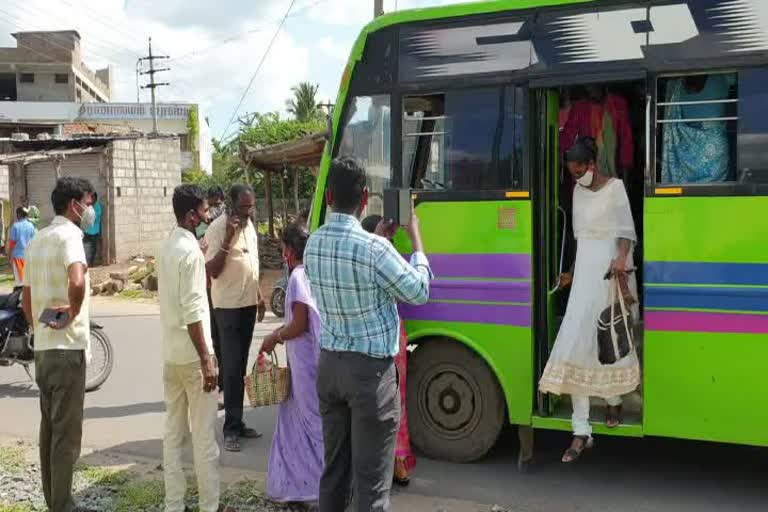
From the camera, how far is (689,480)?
5066mm

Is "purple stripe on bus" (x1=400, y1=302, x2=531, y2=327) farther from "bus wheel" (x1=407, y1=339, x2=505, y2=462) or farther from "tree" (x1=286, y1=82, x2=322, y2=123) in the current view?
"tree" (x1=286, y1=82, x2=322, y2=123)

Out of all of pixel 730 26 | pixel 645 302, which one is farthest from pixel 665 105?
pixel 645 302

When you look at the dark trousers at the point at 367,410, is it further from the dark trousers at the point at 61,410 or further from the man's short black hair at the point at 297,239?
the dark trousers at the point at 61,410

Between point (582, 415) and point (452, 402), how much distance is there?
926 millimetres

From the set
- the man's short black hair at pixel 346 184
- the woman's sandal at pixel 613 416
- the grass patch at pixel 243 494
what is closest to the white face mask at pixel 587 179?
the woman's sandal at pixel 613 416

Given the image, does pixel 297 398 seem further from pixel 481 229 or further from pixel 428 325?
pixel 481 229

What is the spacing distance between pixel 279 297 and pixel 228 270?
6903 mm

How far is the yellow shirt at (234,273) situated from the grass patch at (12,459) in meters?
1.79

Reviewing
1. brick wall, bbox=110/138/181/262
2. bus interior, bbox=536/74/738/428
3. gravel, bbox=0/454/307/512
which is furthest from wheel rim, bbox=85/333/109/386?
brick wall, bbox=110/138/181/262

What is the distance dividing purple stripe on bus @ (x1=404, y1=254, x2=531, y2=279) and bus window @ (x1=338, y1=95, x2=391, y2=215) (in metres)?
0.58

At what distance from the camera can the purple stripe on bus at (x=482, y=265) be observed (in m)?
4.91

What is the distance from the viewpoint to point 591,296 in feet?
15.9

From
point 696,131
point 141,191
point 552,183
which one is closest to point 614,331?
point 552,183

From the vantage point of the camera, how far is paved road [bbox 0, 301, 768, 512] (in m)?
4.75
